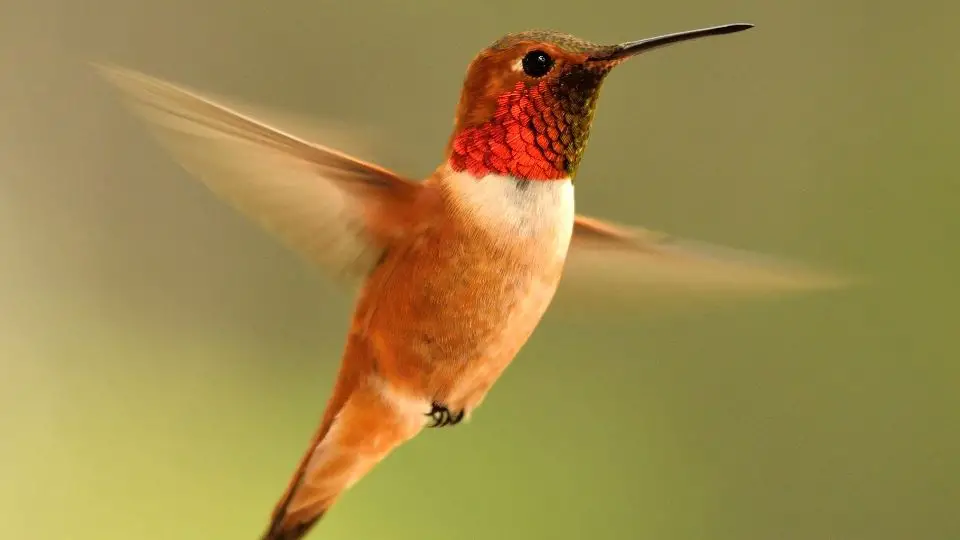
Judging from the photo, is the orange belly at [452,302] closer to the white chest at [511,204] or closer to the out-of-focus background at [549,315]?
the white chest at [511,204]

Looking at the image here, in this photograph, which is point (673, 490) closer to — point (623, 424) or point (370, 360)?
point (623, 424)

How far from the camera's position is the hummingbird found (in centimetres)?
56

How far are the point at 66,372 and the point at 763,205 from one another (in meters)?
0.77

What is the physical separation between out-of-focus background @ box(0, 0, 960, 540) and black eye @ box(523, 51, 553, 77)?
189 millimetres

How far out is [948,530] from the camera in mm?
854

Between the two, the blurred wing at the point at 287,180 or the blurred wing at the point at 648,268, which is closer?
the blurred wing at the point at 287,180

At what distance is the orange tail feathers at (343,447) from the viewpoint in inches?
26.8

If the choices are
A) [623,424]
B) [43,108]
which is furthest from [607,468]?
[43,108]

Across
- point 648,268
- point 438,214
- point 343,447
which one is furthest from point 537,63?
point 343,447

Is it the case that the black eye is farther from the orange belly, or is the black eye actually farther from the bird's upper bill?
the orange belly

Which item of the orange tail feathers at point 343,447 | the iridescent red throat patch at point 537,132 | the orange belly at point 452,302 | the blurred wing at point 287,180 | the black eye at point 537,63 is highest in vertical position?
the black eye at point 537,63

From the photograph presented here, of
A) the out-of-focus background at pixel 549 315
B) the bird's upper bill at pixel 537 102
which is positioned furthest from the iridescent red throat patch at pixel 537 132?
the out-of-focus background at pixel 549 315

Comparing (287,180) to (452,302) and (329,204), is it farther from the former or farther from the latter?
(452,302)

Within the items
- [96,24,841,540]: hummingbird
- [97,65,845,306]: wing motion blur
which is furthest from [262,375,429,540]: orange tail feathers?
[97,65,845,306]: wing motion blur
